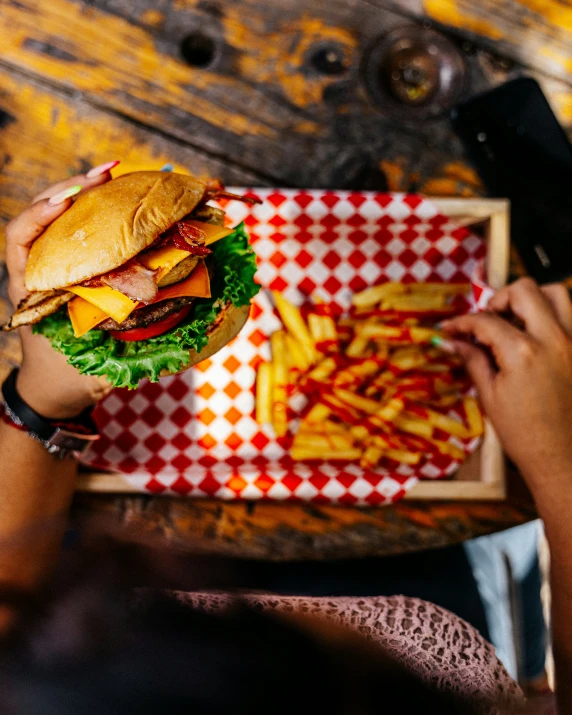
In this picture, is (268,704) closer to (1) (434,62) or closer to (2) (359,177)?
(2) (359,177)

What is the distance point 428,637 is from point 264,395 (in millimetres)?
745

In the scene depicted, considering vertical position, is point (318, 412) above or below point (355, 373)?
below

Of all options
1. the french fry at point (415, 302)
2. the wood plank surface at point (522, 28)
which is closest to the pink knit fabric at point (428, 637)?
the french fry at point (415, 302)

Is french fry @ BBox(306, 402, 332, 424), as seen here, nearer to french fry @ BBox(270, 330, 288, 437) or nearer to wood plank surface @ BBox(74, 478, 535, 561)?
french fry @ BBox(270, 330, 288, 437)

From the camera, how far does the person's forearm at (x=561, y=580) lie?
1258 millimetres

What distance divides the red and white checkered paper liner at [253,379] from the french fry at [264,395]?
93 millimetres

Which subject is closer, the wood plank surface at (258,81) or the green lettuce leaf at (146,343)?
the green lettuce leaf at (146,343)

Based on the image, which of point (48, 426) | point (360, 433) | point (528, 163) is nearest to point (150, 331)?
point (48, 426)

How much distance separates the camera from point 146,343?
1268 mm

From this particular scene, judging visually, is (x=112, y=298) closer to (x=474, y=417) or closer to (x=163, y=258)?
(x=163, y=258)

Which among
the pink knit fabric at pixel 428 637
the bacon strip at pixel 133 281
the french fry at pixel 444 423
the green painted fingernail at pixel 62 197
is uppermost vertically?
the green painted fingernail at pixel 62 197

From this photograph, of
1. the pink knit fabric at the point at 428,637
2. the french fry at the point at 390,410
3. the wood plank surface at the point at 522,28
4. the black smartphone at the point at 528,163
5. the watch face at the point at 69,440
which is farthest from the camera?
the wood plank surface at the point at 522,28

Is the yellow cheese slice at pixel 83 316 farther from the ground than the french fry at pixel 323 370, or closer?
farther from the ground

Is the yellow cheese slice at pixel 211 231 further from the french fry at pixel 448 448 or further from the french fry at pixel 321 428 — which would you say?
the french fry at pixel 448 448
